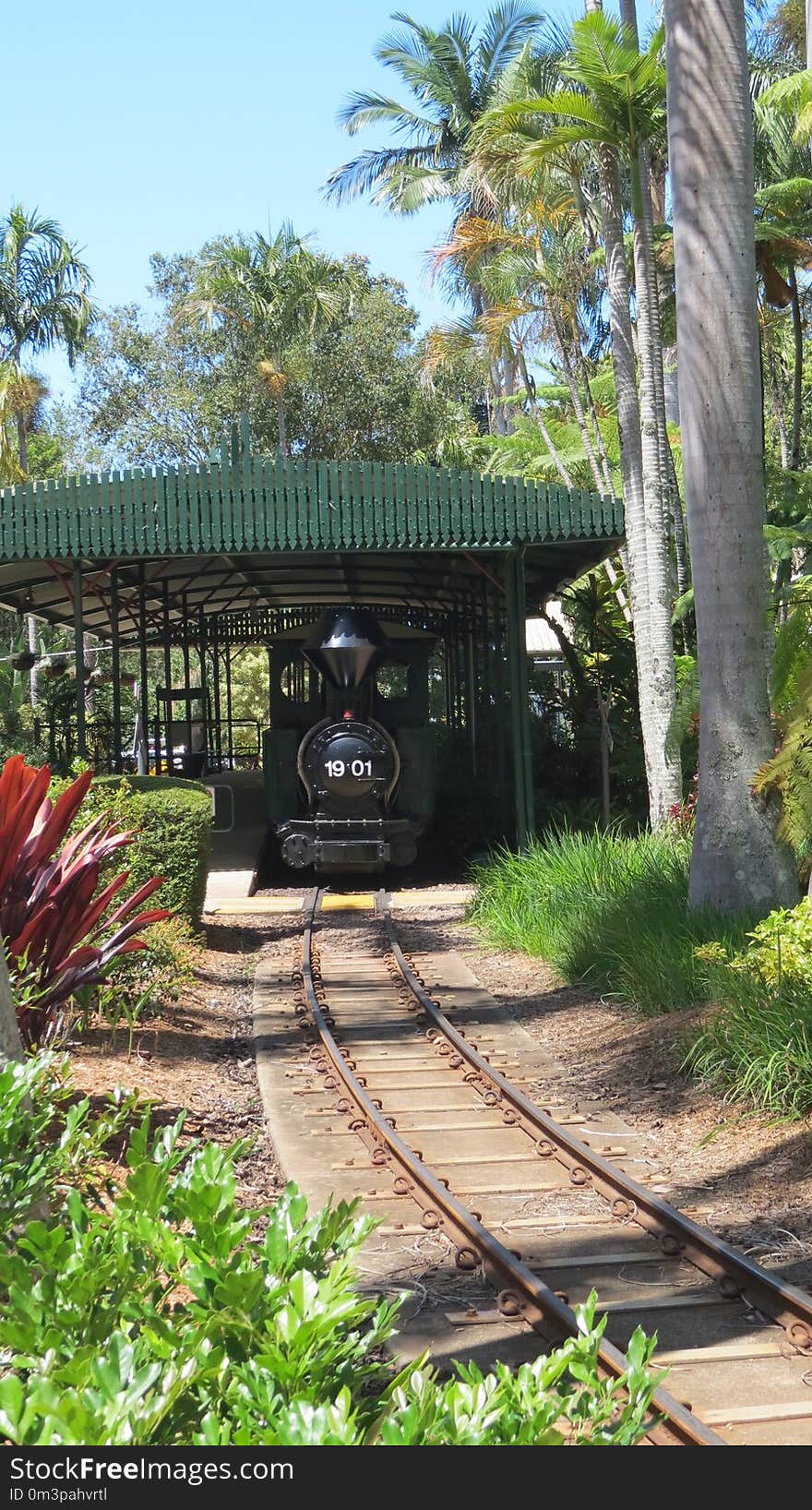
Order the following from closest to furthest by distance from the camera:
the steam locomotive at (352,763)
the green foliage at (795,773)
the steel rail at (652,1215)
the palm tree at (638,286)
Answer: the steel rail at (652,1215) < the green foliage at (795,773) < the palm tree at (638,286) < the steam locomotive at (352,763)

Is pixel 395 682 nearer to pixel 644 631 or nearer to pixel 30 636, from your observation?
pixel 644 631

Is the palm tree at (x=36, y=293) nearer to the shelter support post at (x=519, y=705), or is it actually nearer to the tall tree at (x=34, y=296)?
the tall tree at (x=34, y=296)

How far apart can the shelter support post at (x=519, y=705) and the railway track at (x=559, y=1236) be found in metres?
6.50

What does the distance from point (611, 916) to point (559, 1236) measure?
17.2 ft

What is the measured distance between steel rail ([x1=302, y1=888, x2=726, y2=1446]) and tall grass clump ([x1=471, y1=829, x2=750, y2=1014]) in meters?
2.20

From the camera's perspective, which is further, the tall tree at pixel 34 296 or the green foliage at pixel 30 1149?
the tall tree at pixel 34 296

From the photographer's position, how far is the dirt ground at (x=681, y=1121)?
612 centimetres

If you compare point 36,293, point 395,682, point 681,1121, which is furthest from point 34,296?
point 681,1121

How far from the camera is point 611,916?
1123 cm

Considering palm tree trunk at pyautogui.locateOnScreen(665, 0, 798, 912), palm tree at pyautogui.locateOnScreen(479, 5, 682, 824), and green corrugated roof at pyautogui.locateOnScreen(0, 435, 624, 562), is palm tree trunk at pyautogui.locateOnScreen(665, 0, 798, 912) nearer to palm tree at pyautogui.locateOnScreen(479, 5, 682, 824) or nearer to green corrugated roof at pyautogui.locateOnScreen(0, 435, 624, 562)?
palm tree at pyautogui.locateOnScreen(479, 5, 682, 824)

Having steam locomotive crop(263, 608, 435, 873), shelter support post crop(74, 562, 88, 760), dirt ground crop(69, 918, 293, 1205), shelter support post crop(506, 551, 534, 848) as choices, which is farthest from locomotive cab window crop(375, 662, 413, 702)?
dirt ground crop(69, 918, 293, 1205)

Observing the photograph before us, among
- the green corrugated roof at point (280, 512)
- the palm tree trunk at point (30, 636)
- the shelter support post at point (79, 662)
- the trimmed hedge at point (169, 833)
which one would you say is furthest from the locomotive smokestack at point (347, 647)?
A: the palm tree trunk at point (30, 636)

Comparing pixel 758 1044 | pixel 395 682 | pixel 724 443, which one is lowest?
pixel 758 1044
